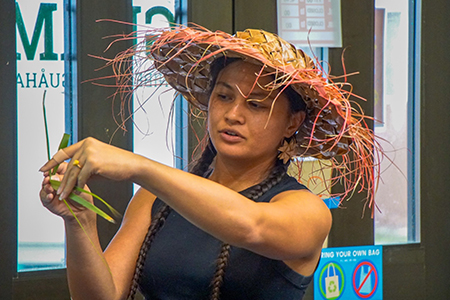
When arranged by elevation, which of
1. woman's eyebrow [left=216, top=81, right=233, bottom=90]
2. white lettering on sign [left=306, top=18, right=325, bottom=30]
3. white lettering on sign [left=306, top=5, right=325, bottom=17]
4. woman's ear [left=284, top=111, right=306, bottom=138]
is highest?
white lettering on sign [left=306, top=5, right=325, bottom=17]

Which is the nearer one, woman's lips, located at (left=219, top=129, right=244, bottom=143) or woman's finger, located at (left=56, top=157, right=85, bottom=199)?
woman's finger, located at (left=56, top=157, right=85, bottom=199)

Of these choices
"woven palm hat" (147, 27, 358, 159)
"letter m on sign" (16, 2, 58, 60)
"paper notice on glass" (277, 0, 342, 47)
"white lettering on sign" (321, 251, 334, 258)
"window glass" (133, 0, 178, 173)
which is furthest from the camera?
"white lettering on sign" (321, 251, 334, 258)

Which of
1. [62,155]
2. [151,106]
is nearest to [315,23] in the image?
[151,106]

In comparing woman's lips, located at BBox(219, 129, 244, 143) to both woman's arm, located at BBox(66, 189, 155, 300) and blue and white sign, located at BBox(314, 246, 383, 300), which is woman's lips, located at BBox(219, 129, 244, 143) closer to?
woman's arm, located at BBox(66, 189, 155, 300)

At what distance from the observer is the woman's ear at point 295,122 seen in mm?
1230

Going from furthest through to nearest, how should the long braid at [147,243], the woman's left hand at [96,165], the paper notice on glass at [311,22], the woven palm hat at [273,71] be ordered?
the paper notice on glass at [311,22] < the long braid at [147,243] < the woven palm hat at [273,71] < the woman's left hand at [96,165]

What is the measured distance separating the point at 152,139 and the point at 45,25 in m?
0.48

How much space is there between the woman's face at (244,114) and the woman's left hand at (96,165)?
310mm

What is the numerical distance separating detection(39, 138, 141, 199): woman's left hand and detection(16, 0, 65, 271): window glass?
950 mm

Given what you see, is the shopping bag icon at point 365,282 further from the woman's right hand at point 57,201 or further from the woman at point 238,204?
the woman's right hand at point 57,201

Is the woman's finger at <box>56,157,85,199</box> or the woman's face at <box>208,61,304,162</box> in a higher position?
the woman's face at <box>208,61,304,162</box>

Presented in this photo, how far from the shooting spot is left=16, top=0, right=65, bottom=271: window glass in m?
1.75

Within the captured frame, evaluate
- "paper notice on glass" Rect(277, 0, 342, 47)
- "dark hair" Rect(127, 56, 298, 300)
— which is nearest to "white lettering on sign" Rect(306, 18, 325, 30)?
"paper notice on glass" Rect(277, 0, 342, 47)

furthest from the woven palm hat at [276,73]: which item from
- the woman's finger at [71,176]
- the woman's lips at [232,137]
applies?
the woman's finger at [71,176]
